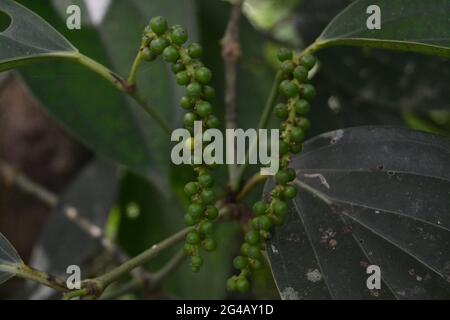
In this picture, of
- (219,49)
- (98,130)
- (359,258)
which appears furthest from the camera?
(219,49)

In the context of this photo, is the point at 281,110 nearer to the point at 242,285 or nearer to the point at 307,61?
the point at 307,61

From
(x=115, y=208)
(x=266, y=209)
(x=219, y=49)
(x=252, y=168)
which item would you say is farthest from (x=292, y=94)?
(x=115, y=208)

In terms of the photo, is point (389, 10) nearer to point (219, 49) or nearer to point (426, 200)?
point (426, 200)

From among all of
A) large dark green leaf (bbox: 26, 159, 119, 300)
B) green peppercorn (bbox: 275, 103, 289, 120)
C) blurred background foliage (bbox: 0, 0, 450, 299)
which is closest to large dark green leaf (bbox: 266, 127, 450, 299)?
green peppercorn (bbox: 275, 103, 289, 120)

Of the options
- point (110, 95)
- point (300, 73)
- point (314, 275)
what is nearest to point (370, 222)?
point (314, 275)

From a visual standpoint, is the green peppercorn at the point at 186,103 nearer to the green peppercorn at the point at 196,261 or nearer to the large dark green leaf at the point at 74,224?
the green peppercorn at the point at 196,261

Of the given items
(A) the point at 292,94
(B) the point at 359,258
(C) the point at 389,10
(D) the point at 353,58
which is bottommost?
(B) the point at 359,258

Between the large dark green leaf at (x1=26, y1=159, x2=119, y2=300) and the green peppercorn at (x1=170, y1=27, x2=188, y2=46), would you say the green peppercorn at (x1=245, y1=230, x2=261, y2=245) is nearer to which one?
the green peppercorn at (x1=170, y1=27, x2=188, y2=46)
